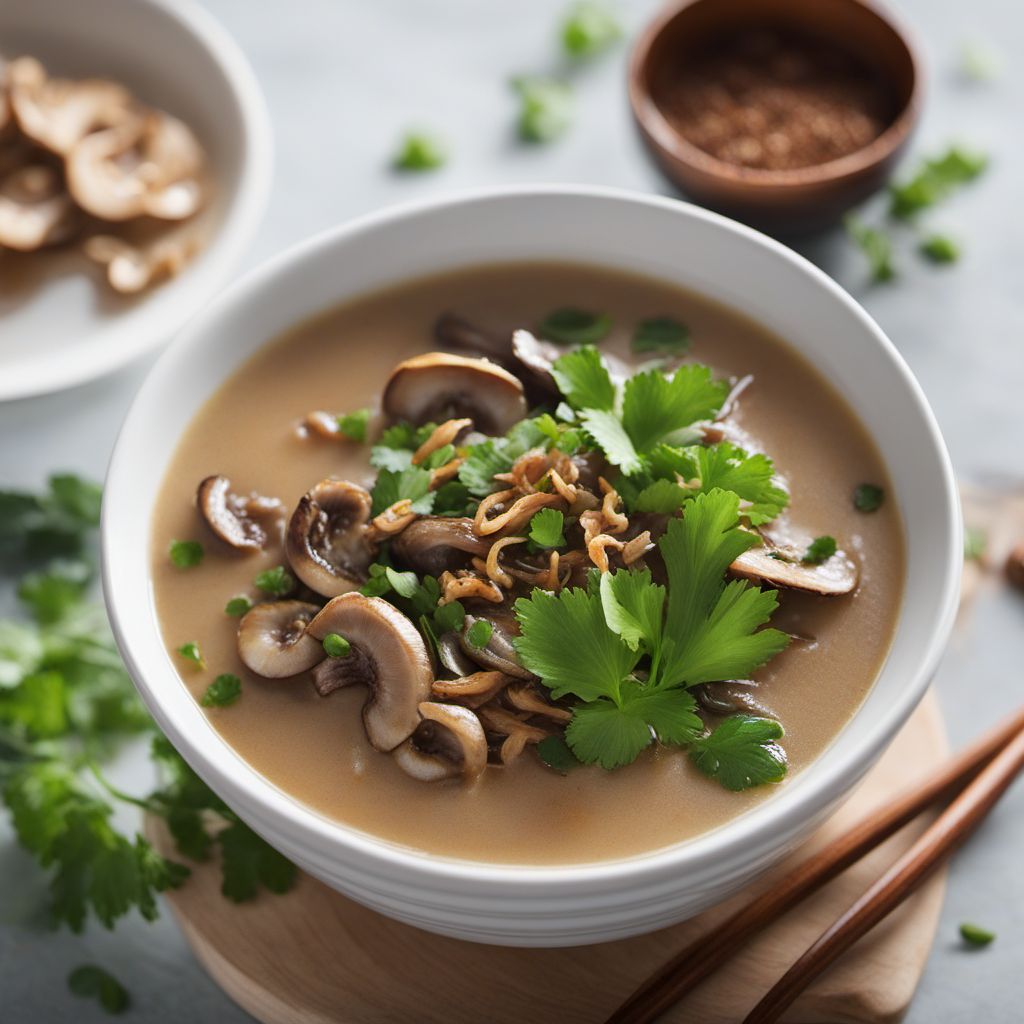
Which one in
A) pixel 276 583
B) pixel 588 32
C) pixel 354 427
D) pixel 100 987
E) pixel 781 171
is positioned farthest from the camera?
pixel 588 32

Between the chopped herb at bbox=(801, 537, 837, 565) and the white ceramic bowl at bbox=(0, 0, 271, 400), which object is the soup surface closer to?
the chopped herb at bbox=(801, 537, 837, 565)

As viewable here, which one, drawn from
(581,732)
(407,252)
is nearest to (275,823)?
(581,732)

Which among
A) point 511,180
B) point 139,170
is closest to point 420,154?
point 511,180

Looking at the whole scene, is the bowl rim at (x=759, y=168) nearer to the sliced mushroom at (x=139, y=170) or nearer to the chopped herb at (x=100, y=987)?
the sliced mushroom at (x=139, y=170)

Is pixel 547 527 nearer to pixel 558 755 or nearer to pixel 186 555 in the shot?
pixel 558 755

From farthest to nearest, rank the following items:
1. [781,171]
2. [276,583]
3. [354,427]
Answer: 1. [781,171]
2. [354,427]
3. [276,583]

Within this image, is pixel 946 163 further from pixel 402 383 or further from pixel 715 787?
pixel 715 787

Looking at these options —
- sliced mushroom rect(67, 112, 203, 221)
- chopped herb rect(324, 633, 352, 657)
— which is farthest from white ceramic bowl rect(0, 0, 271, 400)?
chopped herb rect(324, 633, 352, 657)

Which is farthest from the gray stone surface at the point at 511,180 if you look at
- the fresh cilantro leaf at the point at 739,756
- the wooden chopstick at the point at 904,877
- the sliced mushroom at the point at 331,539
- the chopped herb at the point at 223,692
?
the sliced mushroom at the point at 331,539
